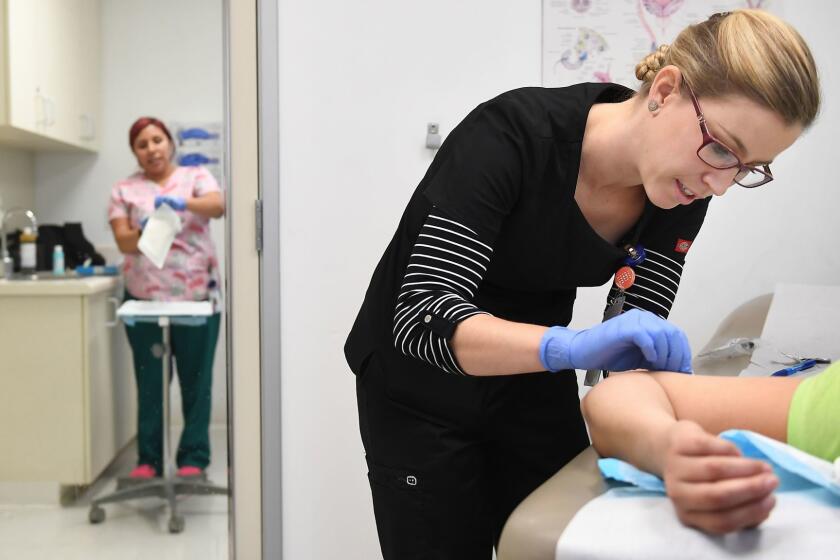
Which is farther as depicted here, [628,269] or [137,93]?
[137,93]

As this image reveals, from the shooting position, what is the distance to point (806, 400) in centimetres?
88

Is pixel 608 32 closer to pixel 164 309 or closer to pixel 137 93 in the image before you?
pixel 137 93

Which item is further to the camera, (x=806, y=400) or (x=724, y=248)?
(x=724, y=248)

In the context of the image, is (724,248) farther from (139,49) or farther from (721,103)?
(139,49)

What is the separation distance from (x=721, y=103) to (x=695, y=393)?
0.34 meters

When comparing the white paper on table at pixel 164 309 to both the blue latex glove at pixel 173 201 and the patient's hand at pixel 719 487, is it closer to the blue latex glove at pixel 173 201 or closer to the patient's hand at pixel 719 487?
the blue latex glove at pixel 173 201

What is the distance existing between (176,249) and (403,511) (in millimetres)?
1222

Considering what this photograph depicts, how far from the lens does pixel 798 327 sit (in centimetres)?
160

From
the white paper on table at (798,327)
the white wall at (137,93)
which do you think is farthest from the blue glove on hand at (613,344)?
the white wall at (137,93)

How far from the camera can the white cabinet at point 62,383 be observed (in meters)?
2.22

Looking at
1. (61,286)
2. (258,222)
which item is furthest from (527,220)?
(61,286)

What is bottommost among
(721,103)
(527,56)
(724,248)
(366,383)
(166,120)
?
(366,383)

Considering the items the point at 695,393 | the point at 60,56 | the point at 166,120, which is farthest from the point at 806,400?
the point at 60,56

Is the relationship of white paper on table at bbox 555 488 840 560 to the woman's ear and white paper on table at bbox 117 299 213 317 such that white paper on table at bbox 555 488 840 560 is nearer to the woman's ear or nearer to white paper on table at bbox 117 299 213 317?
the woman's ear
